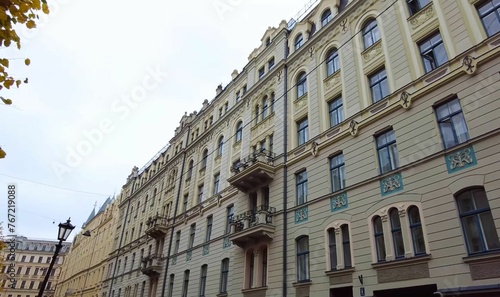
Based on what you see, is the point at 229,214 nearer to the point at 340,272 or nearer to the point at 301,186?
the point at 301,186

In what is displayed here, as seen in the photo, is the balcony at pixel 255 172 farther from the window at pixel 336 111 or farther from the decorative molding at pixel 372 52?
the decorative molding at pixel 372 52

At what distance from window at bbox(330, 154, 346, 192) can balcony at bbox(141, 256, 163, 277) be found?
20702mm

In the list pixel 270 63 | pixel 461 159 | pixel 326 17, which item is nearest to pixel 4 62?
pixel 461 159

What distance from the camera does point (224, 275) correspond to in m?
22.6

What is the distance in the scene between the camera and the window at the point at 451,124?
12359 millimetres

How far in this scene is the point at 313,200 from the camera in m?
17.4

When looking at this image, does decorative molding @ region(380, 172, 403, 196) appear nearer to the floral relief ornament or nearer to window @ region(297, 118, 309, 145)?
the floral relief ornament

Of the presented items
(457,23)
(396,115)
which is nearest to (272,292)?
(396,115)

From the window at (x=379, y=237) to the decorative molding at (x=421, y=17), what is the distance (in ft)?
29.7

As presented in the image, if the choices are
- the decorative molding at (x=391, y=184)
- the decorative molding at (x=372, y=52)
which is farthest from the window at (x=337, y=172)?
the decorative molding at (x=372, y=52)

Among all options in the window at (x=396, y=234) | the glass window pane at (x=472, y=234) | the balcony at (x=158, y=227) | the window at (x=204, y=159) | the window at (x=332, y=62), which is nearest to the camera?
the glass window pane at (x=472, y=234)

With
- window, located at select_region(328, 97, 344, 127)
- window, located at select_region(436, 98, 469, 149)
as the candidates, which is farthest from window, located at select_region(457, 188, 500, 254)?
window, located at select_region(328, 97, 344, 127)

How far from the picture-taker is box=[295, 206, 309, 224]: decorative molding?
17609 mm

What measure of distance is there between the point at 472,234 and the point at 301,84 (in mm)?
13973
